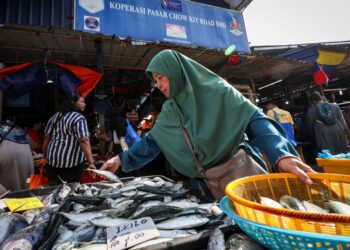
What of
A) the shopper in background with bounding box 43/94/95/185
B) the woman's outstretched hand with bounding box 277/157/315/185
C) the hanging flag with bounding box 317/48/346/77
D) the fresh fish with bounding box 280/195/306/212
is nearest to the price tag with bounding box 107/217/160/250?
the fresh fish with bounding box 280/195/306/212

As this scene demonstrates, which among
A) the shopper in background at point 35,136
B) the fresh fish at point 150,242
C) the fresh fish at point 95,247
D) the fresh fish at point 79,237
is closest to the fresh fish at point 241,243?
the fresh fish at point 150,242

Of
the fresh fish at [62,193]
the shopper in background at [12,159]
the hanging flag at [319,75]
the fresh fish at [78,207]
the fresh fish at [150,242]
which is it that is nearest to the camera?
the fresh fish at [150,242]

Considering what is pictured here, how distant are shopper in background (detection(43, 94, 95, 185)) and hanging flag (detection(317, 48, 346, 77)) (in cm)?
896

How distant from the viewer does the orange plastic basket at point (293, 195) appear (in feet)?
2.45

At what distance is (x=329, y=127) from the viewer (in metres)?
6.25

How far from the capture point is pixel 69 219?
1.54m

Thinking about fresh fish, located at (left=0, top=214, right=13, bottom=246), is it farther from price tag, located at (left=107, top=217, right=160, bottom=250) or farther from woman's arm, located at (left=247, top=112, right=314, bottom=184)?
woman's arm, located at (left=247, top=112, right=314, bottom=184)

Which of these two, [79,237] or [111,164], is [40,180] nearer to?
[111,164]

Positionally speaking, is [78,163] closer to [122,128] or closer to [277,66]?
[122,128]

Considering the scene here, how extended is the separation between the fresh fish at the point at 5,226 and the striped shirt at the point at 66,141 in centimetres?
258

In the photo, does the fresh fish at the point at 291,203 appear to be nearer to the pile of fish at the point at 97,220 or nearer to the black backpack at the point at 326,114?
the pile of fish at the point at 97,220

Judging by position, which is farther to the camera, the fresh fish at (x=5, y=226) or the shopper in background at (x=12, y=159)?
the shopper in background at (x=12, y=159)

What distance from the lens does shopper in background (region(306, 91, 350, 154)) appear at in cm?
620

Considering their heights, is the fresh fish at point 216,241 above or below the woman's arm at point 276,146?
below
